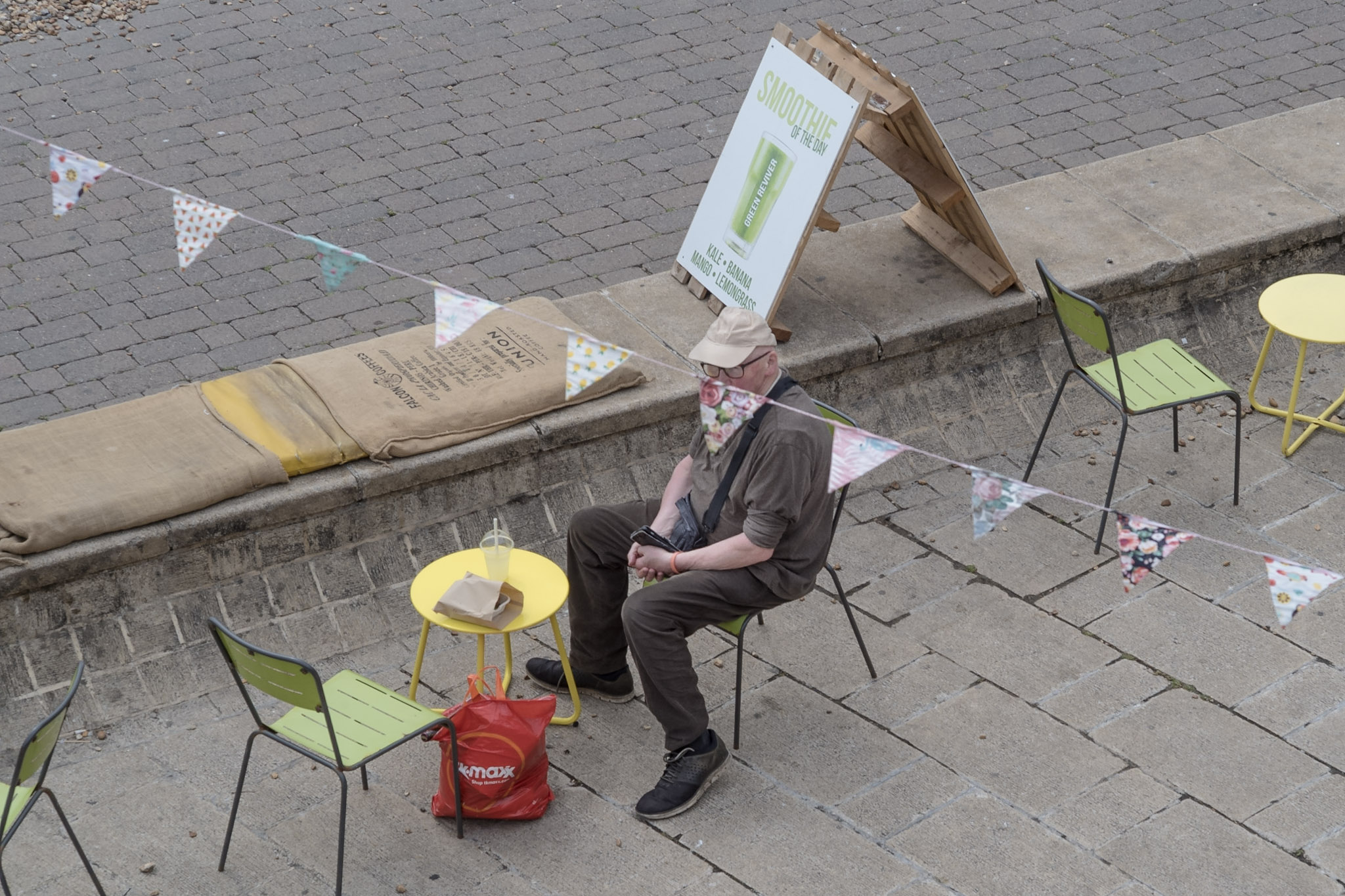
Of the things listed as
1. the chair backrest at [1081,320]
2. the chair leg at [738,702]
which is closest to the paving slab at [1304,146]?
the chair backrest at [1081,320]

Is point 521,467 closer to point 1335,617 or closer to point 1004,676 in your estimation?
point 1004,676

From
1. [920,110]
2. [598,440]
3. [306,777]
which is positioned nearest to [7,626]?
[306,777]

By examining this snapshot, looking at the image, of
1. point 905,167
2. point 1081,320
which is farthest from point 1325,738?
point 905,167

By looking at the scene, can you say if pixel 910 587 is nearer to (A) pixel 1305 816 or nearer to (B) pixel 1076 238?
(A) pixel 1305 816

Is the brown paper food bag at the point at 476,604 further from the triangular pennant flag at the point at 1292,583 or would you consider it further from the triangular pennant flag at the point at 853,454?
the triangular pennant flag at the point at 1292,583

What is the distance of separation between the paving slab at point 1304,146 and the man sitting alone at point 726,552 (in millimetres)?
4219

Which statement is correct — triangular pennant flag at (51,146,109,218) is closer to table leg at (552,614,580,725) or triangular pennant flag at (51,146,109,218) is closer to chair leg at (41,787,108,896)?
chair leg at (41,787,108,896)

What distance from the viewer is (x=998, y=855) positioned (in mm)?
5172

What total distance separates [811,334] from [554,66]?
351 centimetres

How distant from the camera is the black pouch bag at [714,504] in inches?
209

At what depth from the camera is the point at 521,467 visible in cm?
654

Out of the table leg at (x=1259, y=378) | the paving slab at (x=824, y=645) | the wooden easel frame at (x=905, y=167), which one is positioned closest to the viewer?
the paving slab at (x=824, y=645)

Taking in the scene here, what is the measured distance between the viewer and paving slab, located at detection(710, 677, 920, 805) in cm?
551

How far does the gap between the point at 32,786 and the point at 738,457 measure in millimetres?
2506
